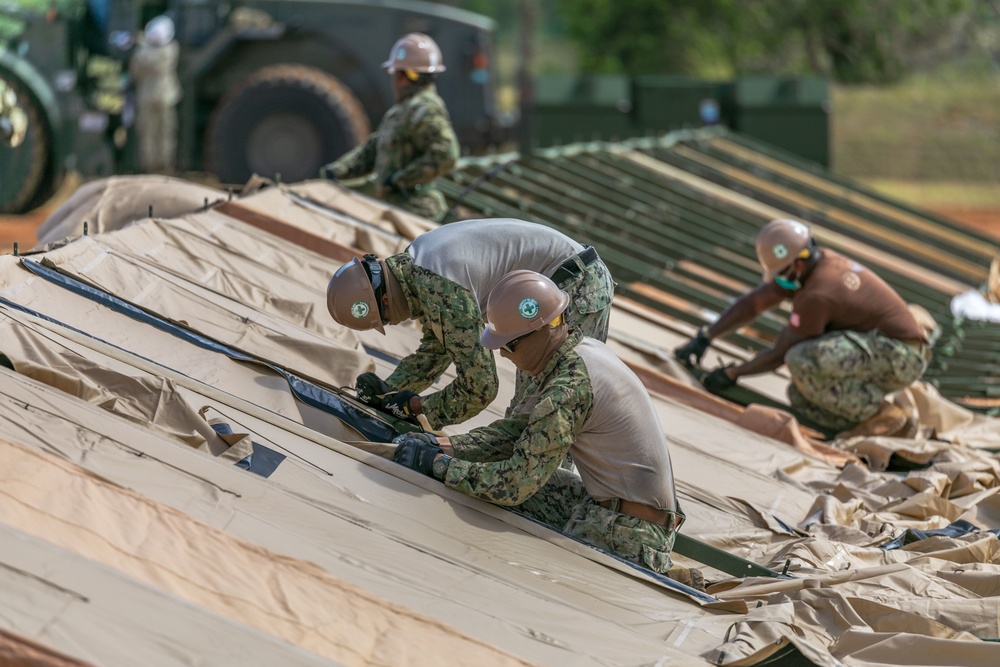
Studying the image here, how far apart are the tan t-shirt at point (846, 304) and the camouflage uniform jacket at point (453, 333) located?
104 inches

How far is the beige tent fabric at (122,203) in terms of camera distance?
22.5 ft

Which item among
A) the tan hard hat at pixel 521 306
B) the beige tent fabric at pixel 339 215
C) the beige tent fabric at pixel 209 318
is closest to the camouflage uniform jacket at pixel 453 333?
the tan hard hat at pixel 521 306

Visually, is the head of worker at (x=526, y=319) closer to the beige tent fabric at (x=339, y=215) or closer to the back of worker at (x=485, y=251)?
the back of worker at (x=485, y=251)

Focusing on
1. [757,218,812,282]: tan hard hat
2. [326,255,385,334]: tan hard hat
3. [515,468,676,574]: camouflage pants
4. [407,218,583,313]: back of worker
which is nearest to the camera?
[515,468,676,574]: camouflage pants

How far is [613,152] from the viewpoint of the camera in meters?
11.6

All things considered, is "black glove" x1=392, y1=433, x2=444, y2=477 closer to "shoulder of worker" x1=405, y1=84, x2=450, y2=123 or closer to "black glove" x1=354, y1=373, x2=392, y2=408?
"black glove" x1=354, y1=373, x2=392, y2=408

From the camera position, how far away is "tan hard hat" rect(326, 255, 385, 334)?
454cm

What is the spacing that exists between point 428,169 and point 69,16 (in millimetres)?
6044

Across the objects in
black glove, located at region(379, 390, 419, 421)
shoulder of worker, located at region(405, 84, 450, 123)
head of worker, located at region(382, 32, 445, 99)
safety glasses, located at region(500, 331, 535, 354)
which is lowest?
black glove, located at region(379, 390, 419, 421)

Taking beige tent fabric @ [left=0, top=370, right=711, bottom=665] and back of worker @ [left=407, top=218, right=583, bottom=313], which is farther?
back of worker @ [left=407, top=218, right=583, bottom=313]

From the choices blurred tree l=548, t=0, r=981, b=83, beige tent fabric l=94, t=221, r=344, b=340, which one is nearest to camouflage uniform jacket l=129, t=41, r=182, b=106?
beige tent fabric l=94, t=221, r=344, b=340

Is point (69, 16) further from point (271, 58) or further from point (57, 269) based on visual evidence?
point (57, 269)

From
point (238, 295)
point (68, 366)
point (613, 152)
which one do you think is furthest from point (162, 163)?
point (68, 366)

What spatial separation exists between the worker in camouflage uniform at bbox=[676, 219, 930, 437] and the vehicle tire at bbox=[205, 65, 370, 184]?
6.48 meters
